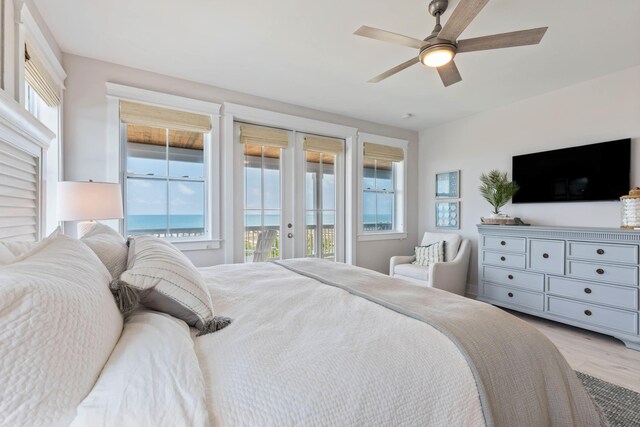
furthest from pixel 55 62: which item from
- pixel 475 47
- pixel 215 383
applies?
pixel 475 47

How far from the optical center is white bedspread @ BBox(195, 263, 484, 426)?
2.33 ft

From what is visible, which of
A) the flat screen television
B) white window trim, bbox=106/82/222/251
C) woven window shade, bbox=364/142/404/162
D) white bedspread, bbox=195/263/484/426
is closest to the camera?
white bedspread, bbox=195/263/484/426

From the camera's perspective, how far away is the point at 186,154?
3219 mm

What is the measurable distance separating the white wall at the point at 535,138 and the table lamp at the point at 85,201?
422 cm

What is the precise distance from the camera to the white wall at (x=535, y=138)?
2895 millimetres

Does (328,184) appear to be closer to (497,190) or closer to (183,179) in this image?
(183,179)

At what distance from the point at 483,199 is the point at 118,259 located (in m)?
4.15

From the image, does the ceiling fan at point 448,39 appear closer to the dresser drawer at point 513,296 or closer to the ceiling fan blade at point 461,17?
the ceiling fan blade at point 461,17

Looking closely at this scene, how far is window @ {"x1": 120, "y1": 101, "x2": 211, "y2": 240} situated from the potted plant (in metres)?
3.40

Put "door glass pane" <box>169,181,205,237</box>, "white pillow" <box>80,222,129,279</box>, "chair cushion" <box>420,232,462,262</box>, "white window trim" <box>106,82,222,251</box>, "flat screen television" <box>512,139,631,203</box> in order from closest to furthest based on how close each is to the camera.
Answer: "white pillow" <box>80,222,129,279</box>
"white window trim" <box>106,82,222,251</box>
"flat screen television" <box>512,139,631,203</box>
"door glass pane" <box>169,181,205,237</box>
"chair cushion" <box>420,232,462,262</box>

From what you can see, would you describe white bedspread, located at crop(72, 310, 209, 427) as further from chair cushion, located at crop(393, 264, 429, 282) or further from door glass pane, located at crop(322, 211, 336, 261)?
door glass pane, located at crop(322, 211, 336, 261)

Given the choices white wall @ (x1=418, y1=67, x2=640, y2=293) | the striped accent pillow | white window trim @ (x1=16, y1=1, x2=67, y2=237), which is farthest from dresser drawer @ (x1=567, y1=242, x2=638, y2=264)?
white window trim @ (x1=16, y1=1, x2=67, y2=237)

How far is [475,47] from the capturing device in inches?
73.5

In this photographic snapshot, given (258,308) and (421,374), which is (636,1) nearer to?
(421,374)
